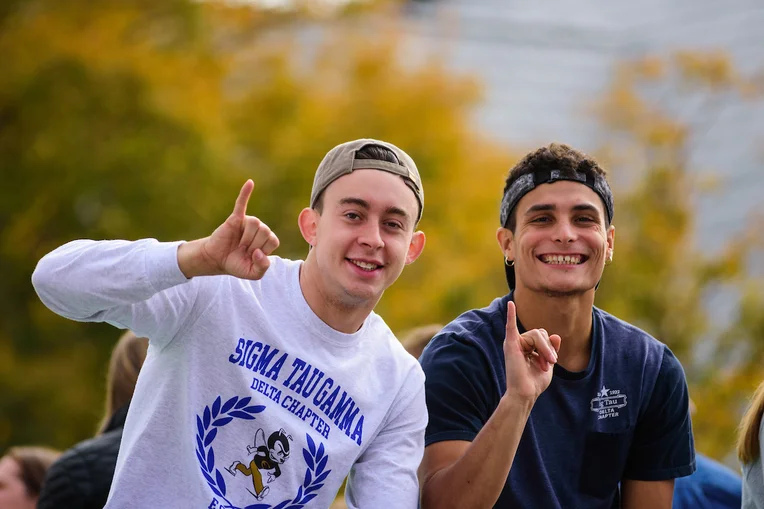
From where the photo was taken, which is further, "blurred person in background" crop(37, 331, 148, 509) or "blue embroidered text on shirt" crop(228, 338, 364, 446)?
"blurred person in background" crop(37, 331, 148, 509)

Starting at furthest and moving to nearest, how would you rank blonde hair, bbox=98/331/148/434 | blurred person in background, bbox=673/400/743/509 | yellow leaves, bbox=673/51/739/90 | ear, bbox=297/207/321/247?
yellow leaves, bbox=673/51/739/90 → blonde hair, bbox=98/331/148/434 → blurred person in background, bbox=673/400/743/509 → ear, bbox=297/207/321/247

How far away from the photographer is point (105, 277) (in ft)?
8.72

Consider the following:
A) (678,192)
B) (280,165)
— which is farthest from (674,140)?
(280,165)

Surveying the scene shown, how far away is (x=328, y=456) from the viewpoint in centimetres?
300

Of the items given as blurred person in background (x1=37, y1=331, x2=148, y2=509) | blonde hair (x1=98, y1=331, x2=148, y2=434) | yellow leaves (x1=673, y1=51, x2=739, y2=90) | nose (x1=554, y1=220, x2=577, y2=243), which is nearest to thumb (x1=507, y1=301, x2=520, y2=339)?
nose (x1=554, y1=220, x2=577, y2=243)

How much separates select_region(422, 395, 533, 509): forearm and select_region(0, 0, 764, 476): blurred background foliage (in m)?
7.09

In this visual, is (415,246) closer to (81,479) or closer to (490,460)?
(490,460)

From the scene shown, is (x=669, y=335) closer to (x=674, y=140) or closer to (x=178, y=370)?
(x=674, y=140)

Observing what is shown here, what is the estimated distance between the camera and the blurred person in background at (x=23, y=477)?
4.59 meters

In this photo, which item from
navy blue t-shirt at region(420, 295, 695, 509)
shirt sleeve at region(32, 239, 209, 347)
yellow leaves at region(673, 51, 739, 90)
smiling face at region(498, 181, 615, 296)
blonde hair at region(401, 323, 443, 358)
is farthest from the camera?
yellow leaves at region(673, 51, 739, 90)

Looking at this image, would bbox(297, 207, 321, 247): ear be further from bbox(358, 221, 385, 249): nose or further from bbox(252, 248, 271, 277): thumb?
bbox(252, 248, 271, 277): thumb

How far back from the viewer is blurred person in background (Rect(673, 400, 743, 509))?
414 centimetres

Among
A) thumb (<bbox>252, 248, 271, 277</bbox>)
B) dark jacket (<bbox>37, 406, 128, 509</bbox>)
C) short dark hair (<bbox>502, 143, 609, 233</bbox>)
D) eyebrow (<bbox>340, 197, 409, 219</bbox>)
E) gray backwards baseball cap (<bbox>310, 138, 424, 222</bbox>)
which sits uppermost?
short dark hair (<bbox>502, 143, 609, 233</bbox>)

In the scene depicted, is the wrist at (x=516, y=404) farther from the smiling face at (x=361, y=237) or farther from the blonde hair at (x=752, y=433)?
the blonde hair at (x=752, y=433)
